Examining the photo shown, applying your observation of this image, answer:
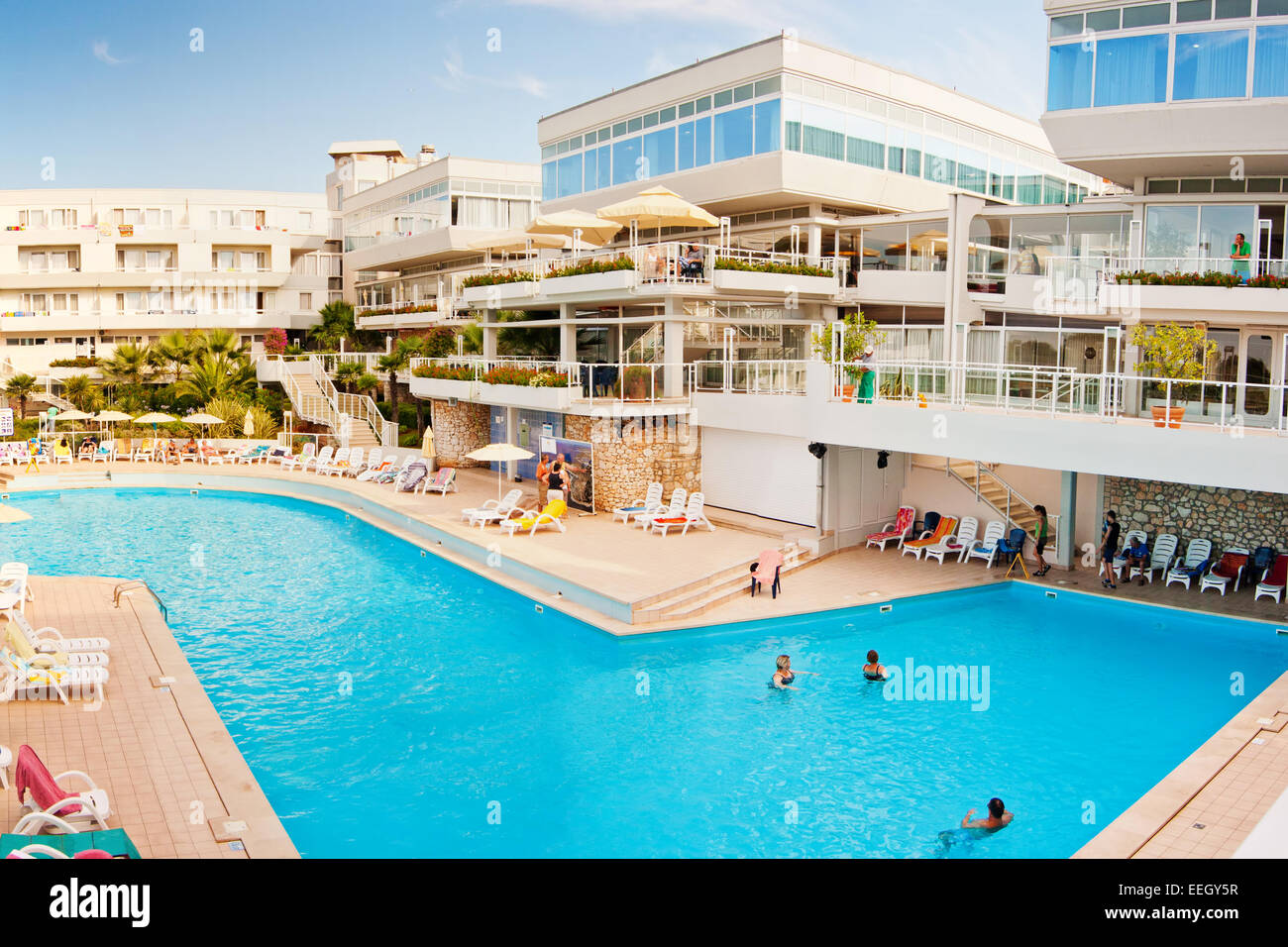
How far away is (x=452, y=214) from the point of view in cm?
Answer: 4091

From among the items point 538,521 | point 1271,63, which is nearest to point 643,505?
point 538,521

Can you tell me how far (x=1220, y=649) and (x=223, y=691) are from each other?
1404cm

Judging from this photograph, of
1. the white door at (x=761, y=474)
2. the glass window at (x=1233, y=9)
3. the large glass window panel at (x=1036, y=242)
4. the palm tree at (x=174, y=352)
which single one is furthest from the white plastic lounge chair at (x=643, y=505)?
the palm tree at (x=174, y=352)

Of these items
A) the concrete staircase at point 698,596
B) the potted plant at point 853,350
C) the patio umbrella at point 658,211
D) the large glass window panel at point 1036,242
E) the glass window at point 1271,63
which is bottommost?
the concrete staircase at point 698,596

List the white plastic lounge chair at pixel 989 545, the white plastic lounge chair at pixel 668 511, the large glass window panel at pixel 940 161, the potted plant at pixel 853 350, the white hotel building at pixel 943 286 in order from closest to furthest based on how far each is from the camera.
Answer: the white hotel building at pixel 943 286 < the white plastic lounge chair at pixel 989 545 < the potted plant at pixel 853 350 < the white plastic lounge chair at pixel 668 511 < the large glass window panel at pixel 940 161

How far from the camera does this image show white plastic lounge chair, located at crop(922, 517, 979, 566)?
1920 cm

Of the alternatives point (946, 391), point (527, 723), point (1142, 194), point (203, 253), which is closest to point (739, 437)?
point (946, 391)

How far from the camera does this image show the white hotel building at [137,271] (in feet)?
155

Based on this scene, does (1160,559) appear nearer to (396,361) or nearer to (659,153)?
(659,153)

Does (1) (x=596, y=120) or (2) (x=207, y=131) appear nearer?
(2) (x=207, y=131)

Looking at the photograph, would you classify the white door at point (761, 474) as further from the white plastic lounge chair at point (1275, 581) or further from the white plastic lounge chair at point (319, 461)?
the white plastic lounge chair at point (319, 461)

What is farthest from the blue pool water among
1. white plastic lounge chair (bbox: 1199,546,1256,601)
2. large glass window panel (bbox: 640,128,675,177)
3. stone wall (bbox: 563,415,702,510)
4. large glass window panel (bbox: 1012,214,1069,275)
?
large glass window panel (bbox: 640,128,675,177)

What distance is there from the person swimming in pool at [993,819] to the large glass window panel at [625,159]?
23903mm

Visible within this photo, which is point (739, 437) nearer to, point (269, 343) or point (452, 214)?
point (452, 214)
